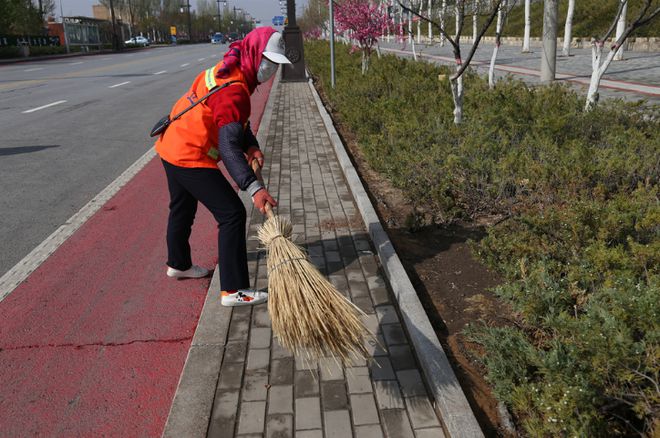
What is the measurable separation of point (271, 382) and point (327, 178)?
4.28 meters

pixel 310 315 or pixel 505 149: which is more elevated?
pixel 505 149

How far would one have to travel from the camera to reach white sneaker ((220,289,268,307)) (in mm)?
3711

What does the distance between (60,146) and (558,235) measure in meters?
8.25

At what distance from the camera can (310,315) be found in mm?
2770

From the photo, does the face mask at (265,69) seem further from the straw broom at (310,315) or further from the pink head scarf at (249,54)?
the straw broom at (310,315)

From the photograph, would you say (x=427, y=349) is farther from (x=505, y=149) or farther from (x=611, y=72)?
(x=611, y=72)

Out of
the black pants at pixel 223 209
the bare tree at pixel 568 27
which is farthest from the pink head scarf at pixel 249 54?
the bare tree at pixel 568 27

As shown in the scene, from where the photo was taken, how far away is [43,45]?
4738 centimetres

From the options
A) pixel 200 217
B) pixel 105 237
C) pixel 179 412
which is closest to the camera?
pixel 179 412

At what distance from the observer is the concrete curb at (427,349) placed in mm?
2523

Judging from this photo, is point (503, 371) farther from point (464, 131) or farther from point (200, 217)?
point (464, 131)

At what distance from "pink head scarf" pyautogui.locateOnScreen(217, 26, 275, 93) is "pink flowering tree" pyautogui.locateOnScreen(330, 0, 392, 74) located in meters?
13.7

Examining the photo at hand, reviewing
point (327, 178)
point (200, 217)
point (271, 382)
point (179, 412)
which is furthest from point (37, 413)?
point (327, 178)

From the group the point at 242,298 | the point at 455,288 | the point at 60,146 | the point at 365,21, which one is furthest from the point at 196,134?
the point at 365,21
